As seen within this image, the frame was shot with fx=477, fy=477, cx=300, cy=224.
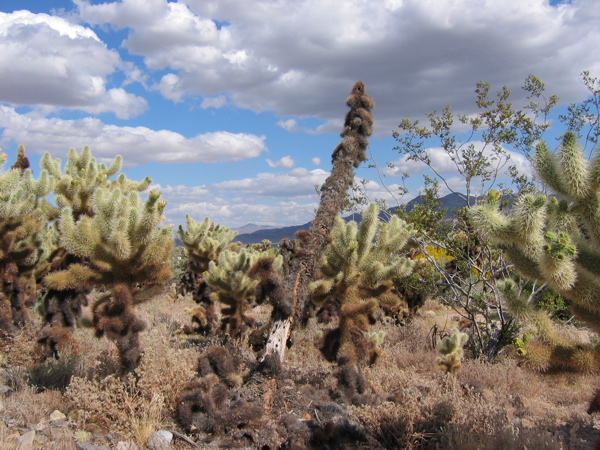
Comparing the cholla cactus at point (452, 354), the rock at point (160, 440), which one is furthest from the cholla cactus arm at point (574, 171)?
the rock at point (160, 440)

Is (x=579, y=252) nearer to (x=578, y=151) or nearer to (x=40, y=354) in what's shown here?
(x=578, y=151)

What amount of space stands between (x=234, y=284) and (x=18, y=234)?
369cm

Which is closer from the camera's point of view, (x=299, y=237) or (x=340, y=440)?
(x=340, y=440)

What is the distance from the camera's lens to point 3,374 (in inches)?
254

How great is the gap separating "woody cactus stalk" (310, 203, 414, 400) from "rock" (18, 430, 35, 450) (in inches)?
140

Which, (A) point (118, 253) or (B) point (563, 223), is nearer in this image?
(B) point (563, 223)

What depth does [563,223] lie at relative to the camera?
12.5 ft

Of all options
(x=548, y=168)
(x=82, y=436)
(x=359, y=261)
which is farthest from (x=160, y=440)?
(x=548, y=168)

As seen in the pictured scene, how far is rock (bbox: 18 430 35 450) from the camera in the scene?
436 cm

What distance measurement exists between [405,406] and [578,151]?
3.20 meters

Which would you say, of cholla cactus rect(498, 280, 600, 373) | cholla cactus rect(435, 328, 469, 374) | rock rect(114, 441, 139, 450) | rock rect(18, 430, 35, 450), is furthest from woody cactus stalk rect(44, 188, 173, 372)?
cholla cactus rect(435, 328, 469, 374)

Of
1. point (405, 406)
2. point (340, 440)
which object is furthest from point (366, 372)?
point (340, 440)

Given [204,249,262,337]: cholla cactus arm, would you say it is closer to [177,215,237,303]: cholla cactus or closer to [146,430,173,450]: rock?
[177,215,237,303]: cholla cactus

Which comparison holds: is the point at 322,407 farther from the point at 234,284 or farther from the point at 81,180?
the point at 81,180
